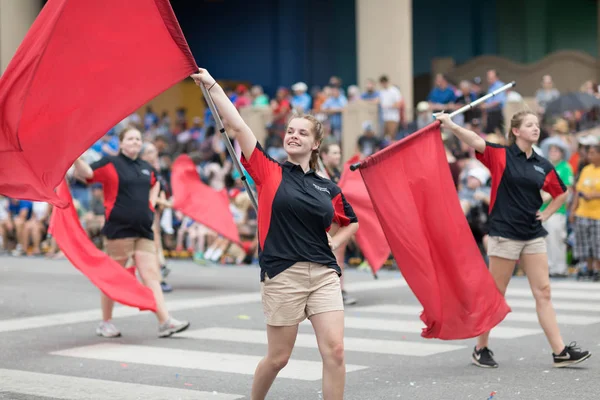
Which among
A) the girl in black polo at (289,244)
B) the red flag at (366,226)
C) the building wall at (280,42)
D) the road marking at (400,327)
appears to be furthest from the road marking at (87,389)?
the building wall at (280,42)

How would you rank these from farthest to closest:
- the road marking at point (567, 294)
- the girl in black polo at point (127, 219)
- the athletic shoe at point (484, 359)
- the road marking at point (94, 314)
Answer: the road marking at point (567, 294) < the road marking at point (94, 314) < the girl in black polo at point (127, 219) < the athletic shoe at point (484, 359)

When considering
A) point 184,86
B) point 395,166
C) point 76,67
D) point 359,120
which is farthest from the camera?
point 184,86

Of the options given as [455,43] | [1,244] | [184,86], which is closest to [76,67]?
[1,244]

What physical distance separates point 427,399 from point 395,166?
1853 mm

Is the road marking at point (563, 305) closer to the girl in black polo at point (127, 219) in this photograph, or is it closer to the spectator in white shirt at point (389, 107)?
the girl in black polo at point (127, 219)

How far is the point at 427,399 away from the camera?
775 centimetres

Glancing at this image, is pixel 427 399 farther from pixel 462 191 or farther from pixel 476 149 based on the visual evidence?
pixel 462 191

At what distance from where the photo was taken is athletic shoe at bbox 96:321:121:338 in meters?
11.0

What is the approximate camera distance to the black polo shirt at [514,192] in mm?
9102

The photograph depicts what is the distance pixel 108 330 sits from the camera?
11.0 metres

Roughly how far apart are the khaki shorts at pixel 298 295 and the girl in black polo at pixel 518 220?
2.88 metres

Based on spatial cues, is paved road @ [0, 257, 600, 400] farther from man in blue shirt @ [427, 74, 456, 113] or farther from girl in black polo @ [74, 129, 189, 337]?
man in blue shirt @ [427, 74, 456, 113]

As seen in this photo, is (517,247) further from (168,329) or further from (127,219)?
(127,219)

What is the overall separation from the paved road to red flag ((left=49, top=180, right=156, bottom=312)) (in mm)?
440
